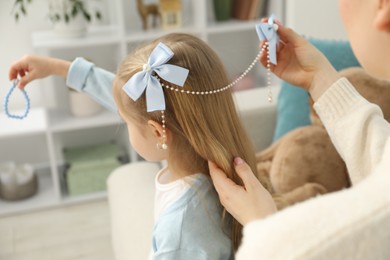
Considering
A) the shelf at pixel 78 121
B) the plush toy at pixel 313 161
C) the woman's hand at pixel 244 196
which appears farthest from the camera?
the shelf at pixel 78 121

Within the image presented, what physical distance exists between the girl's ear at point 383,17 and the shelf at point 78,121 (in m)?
1.89

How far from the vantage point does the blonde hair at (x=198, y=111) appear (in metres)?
0.94

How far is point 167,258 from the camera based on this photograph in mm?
950

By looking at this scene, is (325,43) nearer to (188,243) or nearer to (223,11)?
(223,11)

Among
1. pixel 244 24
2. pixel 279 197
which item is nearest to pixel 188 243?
pixel 279 197

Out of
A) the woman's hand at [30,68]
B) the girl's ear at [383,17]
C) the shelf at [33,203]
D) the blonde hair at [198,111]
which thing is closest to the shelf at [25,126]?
the shelf at [33,203]

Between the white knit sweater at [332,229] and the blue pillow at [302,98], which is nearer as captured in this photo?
the white knit sweater at [332,229]

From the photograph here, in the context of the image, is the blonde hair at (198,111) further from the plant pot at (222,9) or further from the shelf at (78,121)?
the plant pot at (222,9)

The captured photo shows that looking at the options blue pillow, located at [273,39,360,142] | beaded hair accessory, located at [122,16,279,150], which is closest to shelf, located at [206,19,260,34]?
blue pillow, located at [273,39,360,142]

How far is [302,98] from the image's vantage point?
1.82m

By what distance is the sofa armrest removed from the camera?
1451mm

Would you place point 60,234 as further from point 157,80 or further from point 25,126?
point 157,80

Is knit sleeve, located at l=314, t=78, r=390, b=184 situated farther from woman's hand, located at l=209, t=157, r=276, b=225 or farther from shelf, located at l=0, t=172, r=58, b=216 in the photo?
shelf, located at l=0, t=172, r=58, b=216

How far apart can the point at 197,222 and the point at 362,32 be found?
46 cm
